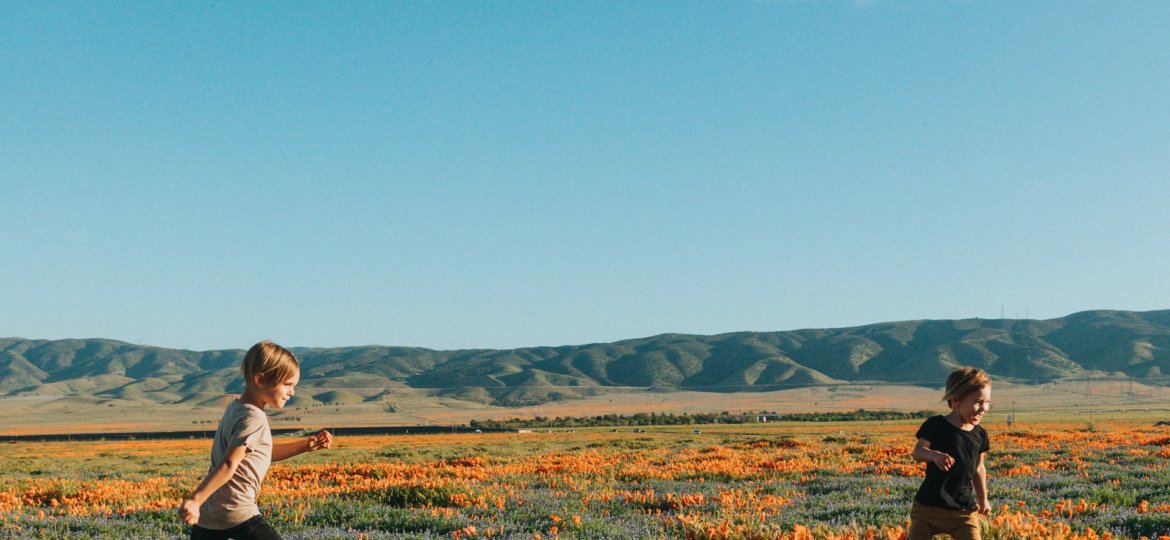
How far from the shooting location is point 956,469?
5.93 metres

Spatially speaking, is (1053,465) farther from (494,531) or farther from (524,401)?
(524,401)

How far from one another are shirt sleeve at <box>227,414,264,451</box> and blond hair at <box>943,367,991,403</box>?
14.4 ft

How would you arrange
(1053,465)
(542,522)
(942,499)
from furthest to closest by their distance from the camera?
(1053,465) < (542,522) < (942,499)

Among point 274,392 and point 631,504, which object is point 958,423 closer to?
point 274,392

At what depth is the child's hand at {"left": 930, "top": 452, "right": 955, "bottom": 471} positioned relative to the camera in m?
5.54

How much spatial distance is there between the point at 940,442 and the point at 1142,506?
200 inches

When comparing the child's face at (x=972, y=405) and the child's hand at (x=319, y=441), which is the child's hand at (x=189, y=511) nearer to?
the child's hand at (x=319, y=441)

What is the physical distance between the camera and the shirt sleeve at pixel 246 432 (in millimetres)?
4945

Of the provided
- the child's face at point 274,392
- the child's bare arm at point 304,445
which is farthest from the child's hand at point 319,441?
the child's face at point 274,392

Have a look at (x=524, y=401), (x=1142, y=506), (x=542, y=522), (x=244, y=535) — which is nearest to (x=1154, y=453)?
(x=1142, y=506)

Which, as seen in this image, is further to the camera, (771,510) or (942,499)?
(771,510)

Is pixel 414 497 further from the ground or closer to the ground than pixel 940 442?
closer to the ground

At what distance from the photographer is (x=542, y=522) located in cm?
891

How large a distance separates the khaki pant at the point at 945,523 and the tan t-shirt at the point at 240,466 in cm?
434
